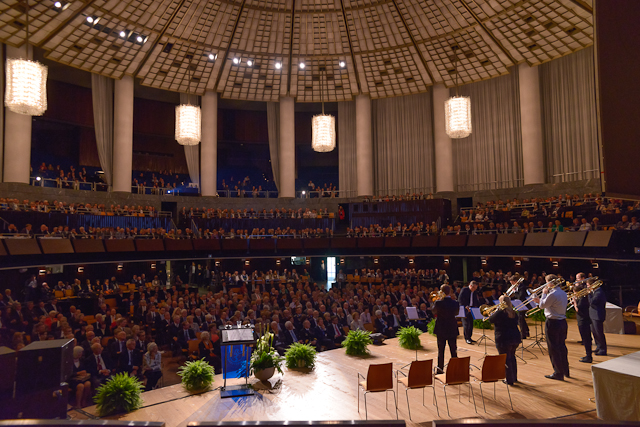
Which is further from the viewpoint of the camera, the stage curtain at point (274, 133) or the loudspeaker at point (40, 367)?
the stage curtain at point (274, 133)

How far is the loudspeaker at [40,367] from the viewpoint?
4.07 meters

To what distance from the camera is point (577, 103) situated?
20672mm

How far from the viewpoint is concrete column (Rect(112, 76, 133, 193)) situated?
22.0m

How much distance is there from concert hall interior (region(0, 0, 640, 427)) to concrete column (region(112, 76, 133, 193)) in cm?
11

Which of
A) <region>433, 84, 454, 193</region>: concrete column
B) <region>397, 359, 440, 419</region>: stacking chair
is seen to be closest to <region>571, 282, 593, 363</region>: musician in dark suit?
<region>397, 359, 440, 419</region>: stacking chair

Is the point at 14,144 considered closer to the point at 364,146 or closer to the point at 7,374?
the point at 364,146

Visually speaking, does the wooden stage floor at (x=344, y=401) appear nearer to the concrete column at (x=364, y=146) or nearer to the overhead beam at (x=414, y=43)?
the overhead beam at (x=414, y=43)

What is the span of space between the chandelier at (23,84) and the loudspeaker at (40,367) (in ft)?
35.7

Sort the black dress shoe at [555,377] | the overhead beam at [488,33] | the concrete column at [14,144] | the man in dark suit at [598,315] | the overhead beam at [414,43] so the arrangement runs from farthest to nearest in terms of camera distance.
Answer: the overhead beam at [414,43] < the overhead beam at [488,33] < the concrete column at [14,144] < the man in dark suit at [598,315] < the black dress shoe at [555,377]

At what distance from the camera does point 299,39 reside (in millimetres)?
21406

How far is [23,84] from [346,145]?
18236 millimetres

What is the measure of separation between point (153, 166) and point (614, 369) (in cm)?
2714

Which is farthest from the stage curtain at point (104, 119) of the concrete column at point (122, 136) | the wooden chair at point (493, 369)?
the wooden chair at point (493, 369)

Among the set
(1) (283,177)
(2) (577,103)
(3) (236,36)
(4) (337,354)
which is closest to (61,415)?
(4) (337,354)
